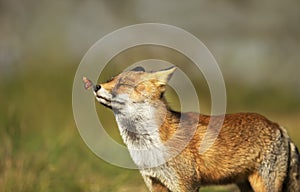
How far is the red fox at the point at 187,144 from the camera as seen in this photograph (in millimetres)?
5613

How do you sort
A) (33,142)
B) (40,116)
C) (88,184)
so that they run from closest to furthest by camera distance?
(88,184) < (33,142) < (40,116)

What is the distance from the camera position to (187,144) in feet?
19.0

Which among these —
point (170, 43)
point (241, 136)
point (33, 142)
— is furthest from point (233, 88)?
point (241, 136)

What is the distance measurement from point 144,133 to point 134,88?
0.42 meters

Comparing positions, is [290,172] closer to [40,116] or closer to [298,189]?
[298,189]

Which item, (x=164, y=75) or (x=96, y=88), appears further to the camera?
(x=164, y=75)

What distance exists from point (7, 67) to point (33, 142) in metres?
5.38

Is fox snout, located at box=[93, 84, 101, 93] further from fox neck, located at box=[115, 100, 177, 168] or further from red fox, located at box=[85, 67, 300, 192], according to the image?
fox neck, located at box=[115, 100, 177, 168]

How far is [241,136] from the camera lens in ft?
19.9

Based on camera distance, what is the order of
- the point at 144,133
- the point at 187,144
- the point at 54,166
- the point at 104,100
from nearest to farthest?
the point at 104,100 → the point at 144,133 → the point at 187,144 → the point at 54,166

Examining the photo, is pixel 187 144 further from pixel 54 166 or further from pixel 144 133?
pixel 54 166

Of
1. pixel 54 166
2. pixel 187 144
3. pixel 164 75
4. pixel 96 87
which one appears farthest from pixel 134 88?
pixel 54 166

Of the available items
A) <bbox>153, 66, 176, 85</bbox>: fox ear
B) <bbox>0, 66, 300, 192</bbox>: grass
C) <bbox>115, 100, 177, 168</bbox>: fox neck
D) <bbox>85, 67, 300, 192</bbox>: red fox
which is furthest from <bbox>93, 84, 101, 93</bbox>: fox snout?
<bbox>0, 66, 300, 192</bbox>: grass

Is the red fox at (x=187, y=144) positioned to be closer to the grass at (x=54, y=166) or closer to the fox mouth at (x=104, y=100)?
the fox mouth at (x=104, y=100)
